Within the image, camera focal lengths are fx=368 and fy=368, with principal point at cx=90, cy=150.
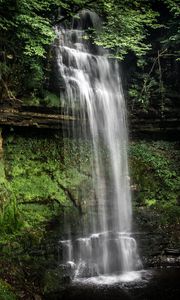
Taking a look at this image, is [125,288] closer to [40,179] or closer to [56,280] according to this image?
[56,280]

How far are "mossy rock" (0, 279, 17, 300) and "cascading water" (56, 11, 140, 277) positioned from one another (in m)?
3.04

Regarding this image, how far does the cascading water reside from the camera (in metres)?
11.9

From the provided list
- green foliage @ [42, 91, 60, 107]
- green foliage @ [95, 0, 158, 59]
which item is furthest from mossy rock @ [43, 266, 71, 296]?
green foliage @ [95, 0, 158, 59]

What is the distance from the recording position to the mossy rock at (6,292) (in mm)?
8203

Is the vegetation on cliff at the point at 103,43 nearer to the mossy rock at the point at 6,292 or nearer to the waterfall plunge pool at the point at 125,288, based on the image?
the mossy rock at the point at 6,292

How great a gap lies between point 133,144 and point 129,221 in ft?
11.7

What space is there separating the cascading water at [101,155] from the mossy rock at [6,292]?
9.98 ft

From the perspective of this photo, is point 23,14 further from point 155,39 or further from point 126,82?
point 155,39

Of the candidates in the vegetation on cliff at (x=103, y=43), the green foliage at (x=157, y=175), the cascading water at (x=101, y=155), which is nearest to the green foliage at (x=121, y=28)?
the vegetation on cliff at (x=103, y=43)

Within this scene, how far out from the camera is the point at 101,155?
1427 centimetres

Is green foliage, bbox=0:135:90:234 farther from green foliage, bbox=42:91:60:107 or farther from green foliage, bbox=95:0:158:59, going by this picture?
green foliage, bbox=95:0:158:59

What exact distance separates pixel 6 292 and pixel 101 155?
23.0ft

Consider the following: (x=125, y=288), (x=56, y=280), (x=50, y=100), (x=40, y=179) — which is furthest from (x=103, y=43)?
(x=125, y=288)

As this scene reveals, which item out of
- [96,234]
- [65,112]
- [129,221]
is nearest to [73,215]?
[96,234]
